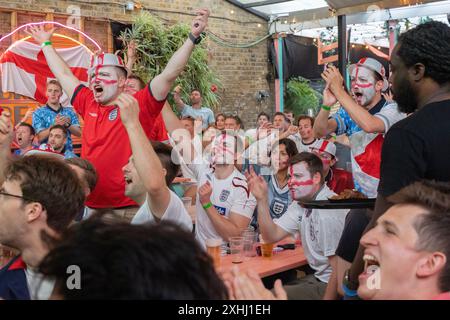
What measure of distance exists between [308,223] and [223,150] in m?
0.98

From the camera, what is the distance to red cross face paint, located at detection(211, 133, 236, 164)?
3785 millimetres

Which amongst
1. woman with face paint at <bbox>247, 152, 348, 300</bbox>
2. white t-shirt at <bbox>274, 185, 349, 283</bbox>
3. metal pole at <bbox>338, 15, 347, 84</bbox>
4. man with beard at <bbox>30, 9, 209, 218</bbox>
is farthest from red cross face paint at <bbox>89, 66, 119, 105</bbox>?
metal pole at <bbox>338, 15, 347, 84</bbox>

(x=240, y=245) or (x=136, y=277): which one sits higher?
(x=136, y=277)

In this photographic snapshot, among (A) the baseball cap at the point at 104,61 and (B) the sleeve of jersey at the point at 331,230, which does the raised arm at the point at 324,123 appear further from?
(A) the baseball cap at the point at 104,61

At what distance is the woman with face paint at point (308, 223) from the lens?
295 cm

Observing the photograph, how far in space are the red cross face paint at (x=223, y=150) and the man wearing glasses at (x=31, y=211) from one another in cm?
177

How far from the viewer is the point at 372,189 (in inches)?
119

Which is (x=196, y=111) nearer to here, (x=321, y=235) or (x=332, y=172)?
(x=332, y=172)

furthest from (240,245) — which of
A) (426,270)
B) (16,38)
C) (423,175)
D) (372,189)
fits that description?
(16,38)

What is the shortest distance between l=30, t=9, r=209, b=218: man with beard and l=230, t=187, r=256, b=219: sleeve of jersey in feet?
2.26

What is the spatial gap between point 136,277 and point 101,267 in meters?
0.06

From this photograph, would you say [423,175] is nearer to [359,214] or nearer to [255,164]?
[359,214]

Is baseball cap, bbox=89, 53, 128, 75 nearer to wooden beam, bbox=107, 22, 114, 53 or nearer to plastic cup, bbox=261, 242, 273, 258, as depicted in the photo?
plastic cup, bbox=261, 242, 273, 258
